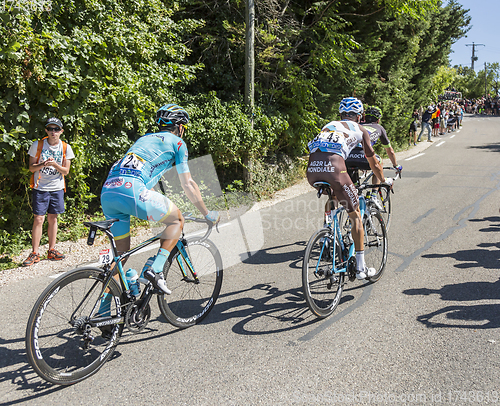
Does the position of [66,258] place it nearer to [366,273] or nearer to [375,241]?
[366,273]

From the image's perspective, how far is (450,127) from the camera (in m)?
32.8

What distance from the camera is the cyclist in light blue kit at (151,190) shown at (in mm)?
3551

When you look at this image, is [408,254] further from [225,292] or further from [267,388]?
[267,388]

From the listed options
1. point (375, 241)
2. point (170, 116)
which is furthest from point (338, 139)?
point (170, 116)

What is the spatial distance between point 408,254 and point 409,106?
60.2 ft

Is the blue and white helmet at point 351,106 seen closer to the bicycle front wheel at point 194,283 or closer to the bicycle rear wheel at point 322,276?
the bicycle rear wheel at point 322,276

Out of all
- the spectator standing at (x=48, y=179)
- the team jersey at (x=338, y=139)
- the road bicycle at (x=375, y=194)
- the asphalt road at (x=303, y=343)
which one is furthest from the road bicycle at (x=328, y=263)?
the spectator standing at (x=48, y=179)

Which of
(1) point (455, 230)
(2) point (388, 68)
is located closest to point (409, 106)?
(2) point (388, 68)

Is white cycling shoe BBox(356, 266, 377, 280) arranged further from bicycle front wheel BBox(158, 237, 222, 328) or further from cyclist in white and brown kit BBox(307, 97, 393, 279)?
bicycle front wheel BBox(158, 237, 222, 328)

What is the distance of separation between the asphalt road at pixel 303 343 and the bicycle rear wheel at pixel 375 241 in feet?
0.68

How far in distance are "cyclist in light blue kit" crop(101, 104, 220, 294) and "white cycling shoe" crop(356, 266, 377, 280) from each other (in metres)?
1.89

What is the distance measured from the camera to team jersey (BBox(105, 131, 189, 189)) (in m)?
3.60

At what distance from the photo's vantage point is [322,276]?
4348 millimetres

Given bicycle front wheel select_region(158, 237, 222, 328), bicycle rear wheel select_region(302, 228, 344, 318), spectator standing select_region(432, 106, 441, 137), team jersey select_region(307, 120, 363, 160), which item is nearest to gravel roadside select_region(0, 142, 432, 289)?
bicycle front wheel select_region(158, 237, 222, 328)
